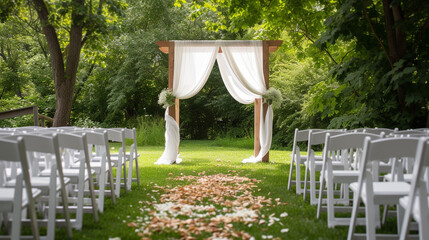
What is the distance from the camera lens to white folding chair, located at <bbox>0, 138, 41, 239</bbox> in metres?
2.44

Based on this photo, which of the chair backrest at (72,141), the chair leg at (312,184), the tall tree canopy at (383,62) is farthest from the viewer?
the tall tree canopy at (383,62)

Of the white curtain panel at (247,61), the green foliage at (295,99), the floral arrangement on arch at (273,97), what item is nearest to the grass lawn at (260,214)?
the floral arrangement on arch at (273,97)

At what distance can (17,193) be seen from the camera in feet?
8.41

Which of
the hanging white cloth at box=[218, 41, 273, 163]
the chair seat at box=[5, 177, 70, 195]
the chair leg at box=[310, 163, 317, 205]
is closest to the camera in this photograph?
the chair seat at box=[5, 177, 70, 195]

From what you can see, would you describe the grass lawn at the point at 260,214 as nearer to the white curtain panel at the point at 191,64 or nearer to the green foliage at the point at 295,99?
the white curtain panel at the point at 191,64

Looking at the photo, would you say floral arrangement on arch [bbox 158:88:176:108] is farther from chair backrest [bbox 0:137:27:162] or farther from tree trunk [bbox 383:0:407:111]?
chair backrest [bbox 0:137:27:162]

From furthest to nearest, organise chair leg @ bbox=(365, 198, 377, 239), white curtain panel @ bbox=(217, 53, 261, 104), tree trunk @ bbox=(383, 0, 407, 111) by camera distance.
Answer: white curtain panel @ bbox=(217, 53, 261, 104), tree trunk @ bbox=(383, 0, 407, 111), chair leg @ bbox=(365, 198, 377, 239)

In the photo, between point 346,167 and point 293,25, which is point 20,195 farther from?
point 293,25

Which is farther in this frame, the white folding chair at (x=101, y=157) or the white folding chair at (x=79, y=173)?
the white folding chair at (x=101, y=157)

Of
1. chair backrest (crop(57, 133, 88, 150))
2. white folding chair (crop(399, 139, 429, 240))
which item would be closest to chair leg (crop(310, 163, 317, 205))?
white folding chair (crop(399, 139, 429, 240))

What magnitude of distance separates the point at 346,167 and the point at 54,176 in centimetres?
278

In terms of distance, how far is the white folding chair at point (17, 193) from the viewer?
96.2 inches

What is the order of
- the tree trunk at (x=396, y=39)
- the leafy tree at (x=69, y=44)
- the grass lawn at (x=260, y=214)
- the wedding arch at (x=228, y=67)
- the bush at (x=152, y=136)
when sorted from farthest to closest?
1. the bush at (x=152, y=136)
2. the wedding arch at (x=228, y=67)
3. the leafy tree at (x=69, y=44)
4. the tree trunk at (x=396, y=39)
5. the grass lawn at (x=260, y=214)

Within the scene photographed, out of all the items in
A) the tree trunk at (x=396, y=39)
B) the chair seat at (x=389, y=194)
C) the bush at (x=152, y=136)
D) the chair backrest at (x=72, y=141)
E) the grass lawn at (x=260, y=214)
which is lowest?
the bush at (x=152, y=136)
